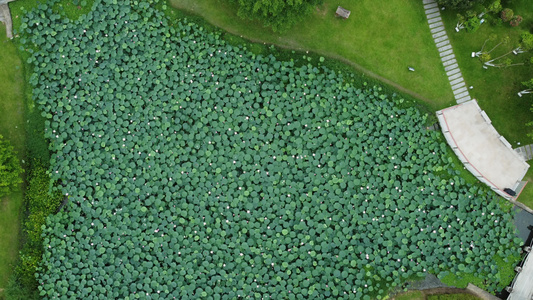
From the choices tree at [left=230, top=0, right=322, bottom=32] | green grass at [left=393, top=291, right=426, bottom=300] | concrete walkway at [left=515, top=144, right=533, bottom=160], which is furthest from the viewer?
concrete walkway at [left=515, top=144, right=533, bottom=160]

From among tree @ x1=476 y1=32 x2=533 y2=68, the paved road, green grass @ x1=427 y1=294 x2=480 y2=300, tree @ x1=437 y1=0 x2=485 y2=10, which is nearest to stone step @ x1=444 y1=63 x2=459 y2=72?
tree @ x1=476 y1=32 x2=533 y2=68

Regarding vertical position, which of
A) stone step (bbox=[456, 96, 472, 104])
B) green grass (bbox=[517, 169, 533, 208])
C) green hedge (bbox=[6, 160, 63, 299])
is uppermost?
stone step (bbox=[456, 96, 472, 104])

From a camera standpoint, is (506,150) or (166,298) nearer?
(166,298)

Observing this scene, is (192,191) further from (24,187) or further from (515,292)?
(515,292)

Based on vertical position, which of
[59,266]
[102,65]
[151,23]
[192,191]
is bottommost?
[59,266]

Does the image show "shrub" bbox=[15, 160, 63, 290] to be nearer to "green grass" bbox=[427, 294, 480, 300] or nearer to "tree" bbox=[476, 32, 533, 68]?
"green grass" bbox=[427, 294, 480, 300]

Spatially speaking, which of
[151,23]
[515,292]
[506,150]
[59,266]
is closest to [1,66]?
[151,23]

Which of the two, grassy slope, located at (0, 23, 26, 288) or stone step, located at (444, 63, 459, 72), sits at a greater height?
stone step, located at (444, 63, 459, 72)
